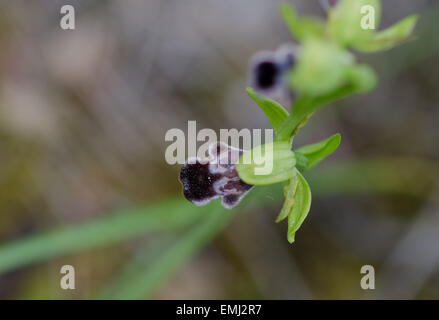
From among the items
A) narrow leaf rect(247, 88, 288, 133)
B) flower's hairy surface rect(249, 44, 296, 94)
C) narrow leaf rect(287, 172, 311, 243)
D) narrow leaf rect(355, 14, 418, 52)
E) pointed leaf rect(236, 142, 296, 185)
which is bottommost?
narrow leaf rect(287, 172, 311, 243)

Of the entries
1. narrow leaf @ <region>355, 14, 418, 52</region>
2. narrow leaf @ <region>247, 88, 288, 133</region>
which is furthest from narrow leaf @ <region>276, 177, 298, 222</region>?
narrow leaf @ <region>355, 14, 418, 52</region>

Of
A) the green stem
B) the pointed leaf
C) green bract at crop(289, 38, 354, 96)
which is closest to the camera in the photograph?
green bract at crop(289, 38, 354, 96)

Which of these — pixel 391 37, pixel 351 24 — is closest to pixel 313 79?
pixel 351 24

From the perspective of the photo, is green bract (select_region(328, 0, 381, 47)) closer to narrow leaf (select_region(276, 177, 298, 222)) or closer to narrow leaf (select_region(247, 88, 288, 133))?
narrow leaf (select_region(247, 88, 288, 133))

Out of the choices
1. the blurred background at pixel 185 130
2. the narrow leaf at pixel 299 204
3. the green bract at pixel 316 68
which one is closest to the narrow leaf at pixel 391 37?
the green bract at pixel 316 68

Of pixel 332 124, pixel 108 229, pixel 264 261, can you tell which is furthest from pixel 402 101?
pixel 108 229
